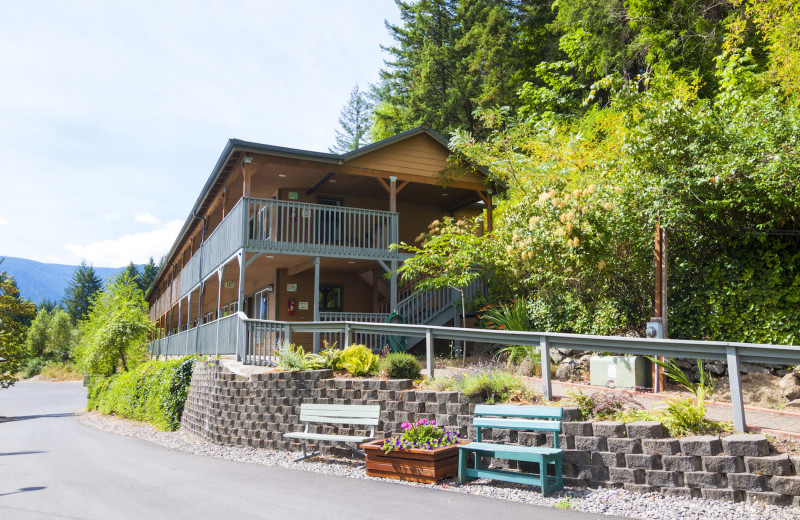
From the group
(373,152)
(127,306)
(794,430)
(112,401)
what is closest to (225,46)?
(373,152)

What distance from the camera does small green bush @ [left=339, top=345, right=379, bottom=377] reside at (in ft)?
32.7

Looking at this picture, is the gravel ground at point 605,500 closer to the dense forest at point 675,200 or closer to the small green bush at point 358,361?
the small green bush at point 358,361

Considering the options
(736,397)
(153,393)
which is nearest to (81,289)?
(153,393)

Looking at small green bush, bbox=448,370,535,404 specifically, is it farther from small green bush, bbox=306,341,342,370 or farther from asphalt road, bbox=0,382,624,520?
small green bush, bbox=306,341,342,370

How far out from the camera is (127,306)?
28.3 metres

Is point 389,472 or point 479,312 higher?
point 479,312

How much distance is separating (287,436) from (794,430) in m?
6.99

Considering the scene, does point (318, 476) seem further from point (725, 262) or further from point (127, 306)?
point (127, 306)

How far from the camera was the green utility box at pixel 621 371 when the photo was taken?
384 inches

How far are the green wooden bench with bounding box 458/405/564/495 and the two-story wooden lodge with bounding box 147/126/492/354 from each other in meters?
7.58

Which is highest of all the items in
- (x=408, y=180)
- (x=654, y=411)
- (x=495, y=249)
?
(x=408, y=180)

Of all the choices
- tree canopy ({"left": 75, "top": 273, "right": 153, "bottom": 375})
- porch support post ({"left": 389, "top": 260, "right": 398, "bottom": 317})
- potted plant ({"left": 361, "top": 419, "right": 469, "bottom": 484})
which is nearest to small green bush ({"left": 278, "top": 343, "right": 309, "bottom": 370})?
potted plant ({"left": 361, "top": 419, "right": 469, "bottom": 484})

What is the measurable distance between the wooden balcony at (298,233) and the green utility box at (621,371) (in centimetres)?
792

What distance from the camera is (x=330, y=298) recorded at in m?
20.3
